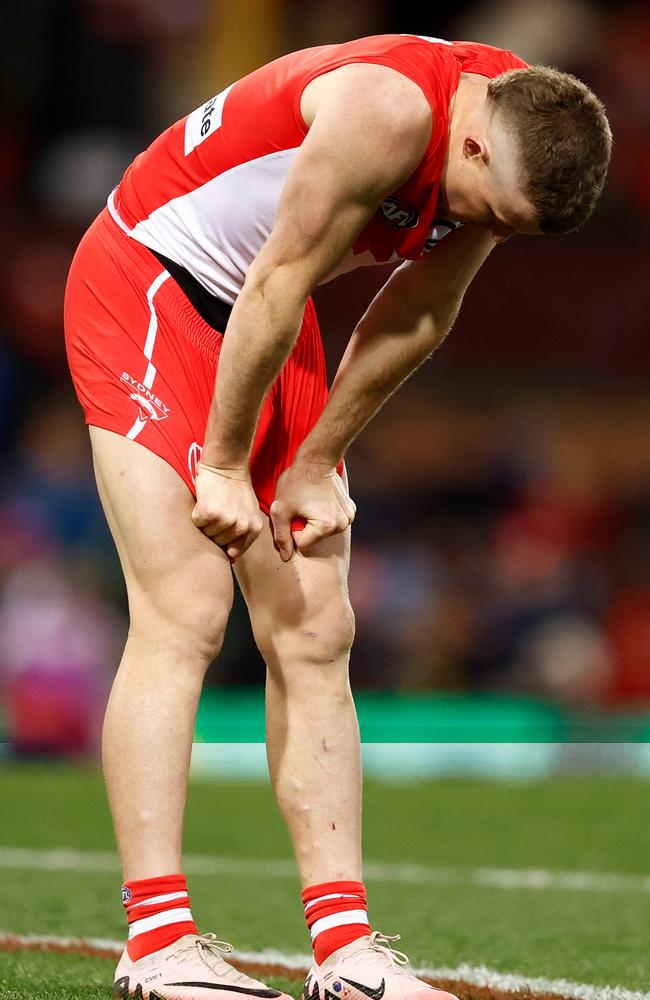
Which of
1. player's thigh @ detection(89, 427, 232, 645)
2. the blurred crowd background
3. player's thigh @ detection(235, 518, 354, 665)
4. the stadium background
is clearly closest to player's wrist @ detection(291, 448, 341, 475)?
player's thigh @ detection(235, 518, 354, 665)

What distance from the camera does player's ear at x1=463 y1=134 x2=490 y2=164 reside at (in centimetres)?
267

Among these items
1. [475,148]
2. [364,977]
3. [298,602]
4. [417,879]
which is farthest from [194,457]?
[417,879]

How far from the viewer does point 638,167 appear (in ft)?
37.1

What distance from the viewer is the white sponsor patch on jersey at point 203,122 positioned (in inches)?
117

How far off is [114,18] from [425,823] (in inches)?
319

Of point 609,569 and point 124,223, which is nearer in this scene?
point 124,223

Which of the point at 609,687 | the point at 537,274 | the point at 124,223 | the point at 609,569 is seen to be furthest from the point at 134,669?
the point at 537,274

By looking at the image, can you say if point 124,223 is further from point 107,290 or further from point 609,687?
point 609,687

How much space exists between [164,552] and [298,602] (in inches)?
11.8

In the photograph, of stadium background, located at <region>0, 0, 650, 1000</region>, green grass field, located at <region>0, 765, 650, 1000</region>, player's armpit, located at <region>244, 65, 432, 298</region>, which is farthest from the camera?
stadium background, located at <region>0, 0, 650, 1000</region>

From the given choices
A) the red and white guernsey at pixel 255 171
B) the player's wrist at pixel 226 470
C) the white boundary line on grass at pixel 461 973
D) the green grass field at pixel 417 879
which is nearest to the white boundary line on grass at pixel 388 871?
the green grass field at pixel 417 879

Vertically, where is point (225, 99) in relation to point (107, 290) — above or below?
above

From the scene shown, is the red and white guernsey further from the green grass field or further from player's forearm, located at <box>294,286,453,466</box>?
the green grass field

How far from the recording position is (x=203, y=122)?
9.86 ft
